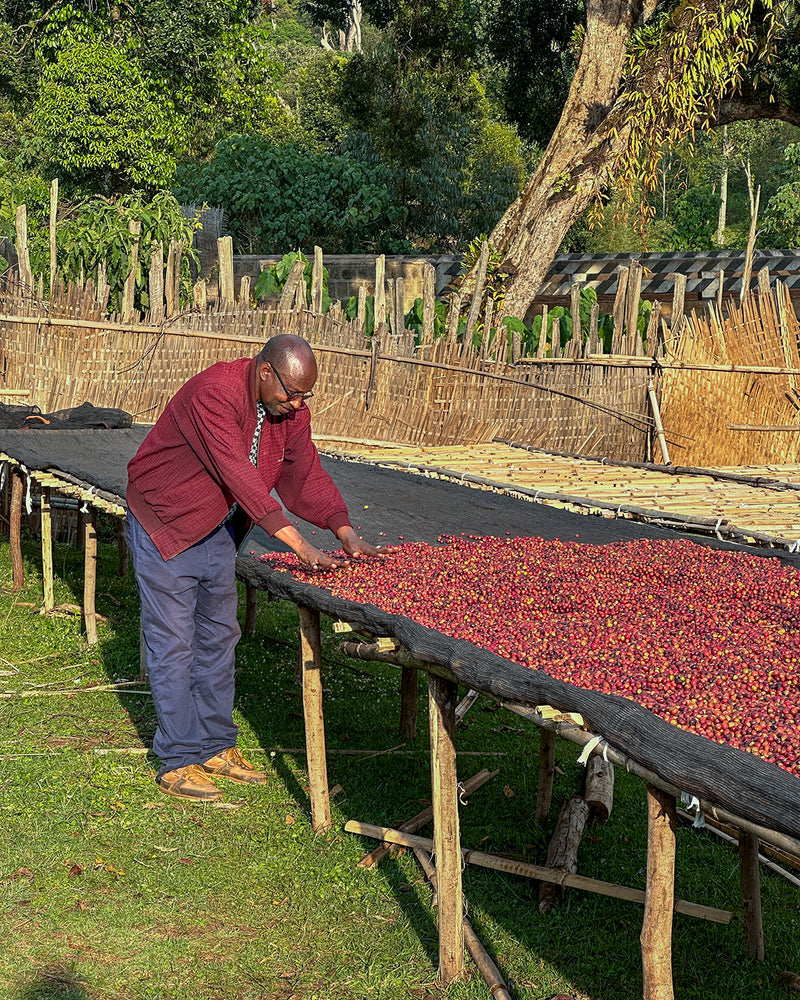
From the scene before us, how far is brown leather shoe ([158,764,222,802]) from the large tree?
8.68 meters

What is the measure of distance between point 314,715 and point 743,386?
5905 millimetres

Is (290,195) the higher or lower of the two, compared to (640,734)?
higher

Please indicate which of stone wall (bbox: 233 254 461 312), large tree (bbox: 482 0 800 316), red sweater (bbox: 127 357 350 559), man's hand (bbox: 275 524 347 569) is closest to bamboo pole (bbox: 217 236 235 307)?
large tree (bbox: 482 0 800 316)

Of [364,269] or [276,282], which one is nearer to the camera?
[276,282]

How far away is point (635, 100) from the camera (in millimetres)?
11570

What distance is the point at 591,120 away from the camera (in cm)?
1212

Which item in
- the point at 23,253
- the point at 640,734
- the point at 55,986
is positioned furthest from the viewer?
the point at 23,253

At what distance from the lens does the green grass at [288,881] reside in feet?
10.8

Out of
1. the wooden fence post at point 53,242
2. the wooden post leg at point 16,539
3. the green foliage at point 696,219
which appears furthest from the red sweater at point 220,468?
the green foliage at point 696,219

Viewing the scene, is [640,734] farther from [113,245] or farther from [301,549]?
[113,245]

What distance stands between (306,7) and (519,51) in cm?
400

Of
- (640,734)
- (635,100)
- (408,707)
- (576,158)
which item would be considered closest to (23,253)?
(408,707)

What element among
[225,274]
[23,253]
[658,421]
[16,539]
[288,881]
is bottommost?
[288,881]

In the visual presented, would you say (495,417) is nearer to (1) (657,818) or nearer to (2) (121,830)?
(2) (121,830)
